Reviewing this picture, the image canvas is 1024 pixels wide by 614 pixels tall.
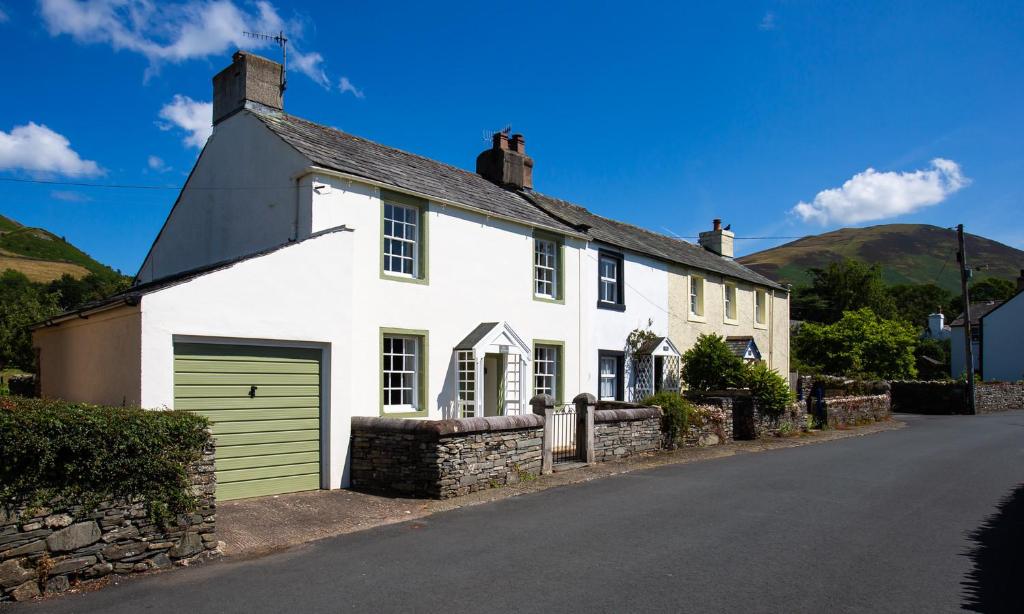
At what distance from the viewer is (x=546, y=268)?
17906 mm

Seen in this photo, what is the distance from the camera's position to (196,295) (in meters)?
9.91

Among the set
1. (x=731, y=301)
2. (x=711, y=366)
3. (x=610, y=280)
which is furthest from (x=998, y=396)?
(x=610, y=280)

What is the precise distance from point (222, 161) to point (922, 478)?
15406mm

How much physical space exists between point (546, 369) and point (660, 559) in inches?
411

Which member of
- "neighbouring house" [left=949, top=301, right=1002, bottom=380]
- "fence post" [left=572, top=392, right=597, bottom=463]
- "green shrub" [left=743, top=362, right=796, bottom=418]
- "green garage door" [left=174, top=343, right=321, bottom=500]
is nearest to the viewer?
"green garage door" [left=174, top=343, right=321, bottom=500]

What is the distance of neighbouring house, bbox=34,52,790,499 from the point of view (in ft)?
33.8

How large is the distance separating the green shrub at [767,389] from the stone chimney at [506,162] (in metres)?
8.75

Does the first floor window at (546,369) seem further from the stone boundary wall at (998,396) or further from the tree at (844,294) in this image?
the tree at (844,294)

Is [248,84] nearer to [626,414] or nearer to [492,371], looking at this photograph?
[492,371]

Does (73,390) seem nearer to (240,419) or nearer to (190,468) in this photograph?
(240,419)

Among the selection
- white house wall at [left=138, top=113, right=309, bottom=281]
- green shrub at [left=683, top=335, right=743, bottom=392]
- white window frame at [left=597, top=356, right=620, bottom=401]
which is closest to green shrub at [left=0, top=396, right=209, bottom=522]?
white house wall at [left=138, top=113, right=309, bottom=281]

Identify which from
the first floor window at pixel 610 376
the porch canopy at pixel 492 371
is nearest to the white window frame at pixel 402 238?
the porch canopy at pixel 492 371

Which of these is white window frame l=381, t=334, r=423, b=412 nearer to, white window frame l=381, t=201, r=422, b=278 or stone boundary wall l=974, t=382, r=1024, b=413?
white window frame l=381, t=201, r=422, b=278

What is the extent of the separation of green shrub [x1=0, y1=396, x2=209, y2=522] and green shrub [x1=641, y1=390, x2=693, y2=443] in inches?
465
